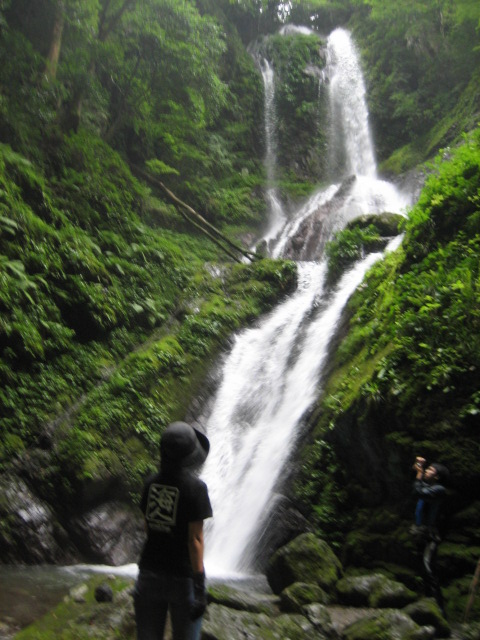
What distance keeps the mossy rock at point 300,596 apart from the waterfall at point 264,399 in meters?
1.76

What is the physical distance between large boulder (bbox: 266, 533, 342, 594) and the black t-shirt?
3.42 metres

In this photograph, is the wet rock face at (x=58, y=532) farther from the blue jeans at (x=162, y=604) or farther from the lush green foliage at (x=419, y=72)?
the lush green foliage at (x=419, y=72)

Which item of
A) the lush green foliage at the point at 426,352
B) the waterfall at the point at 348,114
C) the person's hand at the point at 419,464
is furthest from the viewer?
the waterfall at the point at 348,114

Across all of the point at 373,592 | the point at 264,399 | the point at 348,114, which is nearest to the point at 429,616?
the point at 373,592

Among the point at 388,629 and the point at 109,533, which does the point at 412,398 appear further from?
the point at 109,533

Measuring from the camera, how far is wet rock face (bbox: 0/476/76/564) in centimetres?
626

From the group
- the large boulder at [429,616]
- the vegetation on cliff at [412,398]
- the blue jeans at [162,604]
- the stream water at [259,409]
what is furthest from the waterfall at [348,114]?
the blue jeans at [162,604]

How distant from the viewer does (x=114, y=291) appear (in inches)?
402

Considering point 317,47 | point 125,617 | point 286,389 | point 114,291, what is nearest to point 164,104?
point 114,291

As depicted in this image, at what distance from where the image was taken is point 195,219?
632 inches

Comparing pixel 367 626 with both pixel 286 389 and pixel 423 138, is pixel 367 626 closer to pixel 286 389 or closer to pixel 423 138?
pixel 286 389

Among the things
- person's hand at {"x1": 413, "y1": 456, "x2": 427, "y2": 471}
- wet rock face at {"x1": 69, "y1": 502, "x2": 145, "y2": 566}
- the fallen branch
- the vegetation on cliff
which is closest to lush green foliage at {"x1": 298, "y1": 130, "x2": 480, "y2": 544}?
the vegetation on cliff

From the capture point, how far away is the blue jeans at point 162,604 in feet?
8.36

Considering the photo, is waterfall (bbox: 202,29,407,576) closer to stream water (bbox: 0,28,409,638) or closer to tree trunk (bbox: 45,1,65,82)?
stream water (bbox: 0,28,409,638)
